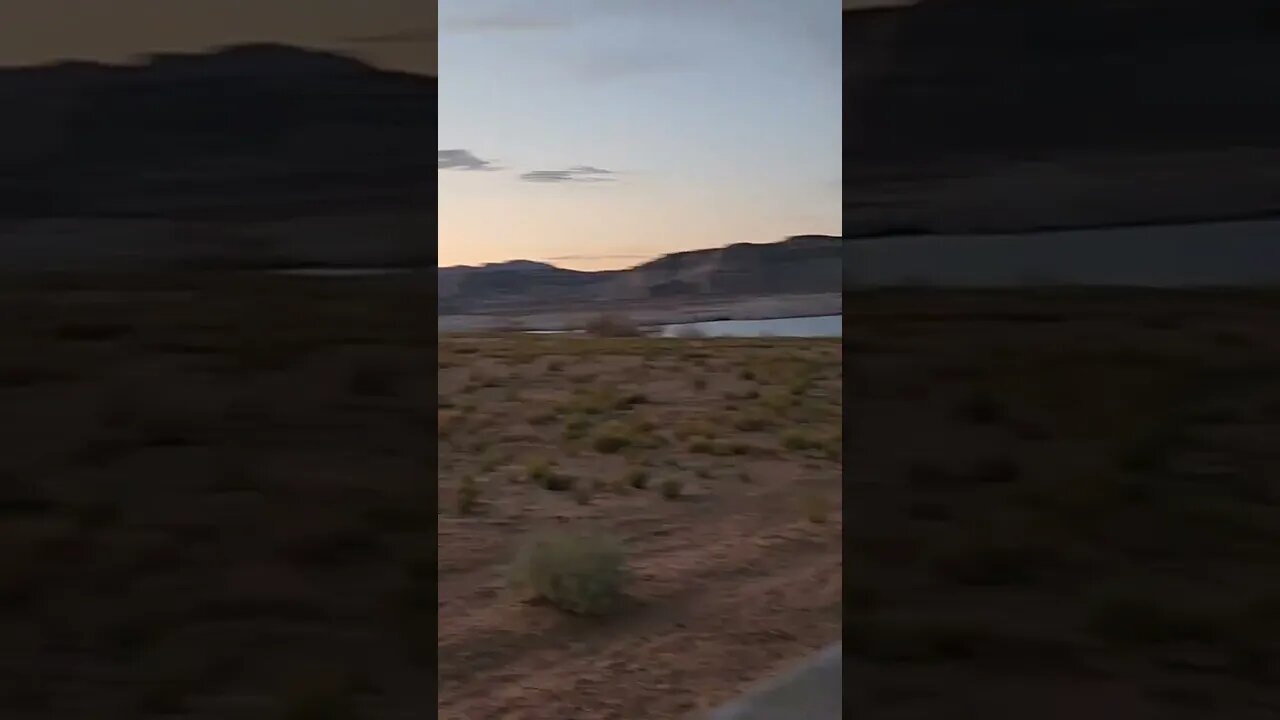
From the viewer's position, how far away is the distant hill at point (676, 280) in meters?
37.1

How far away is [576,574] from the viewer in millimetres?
7367

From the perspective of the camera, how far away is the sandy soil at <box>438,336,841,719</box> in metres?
6.03
